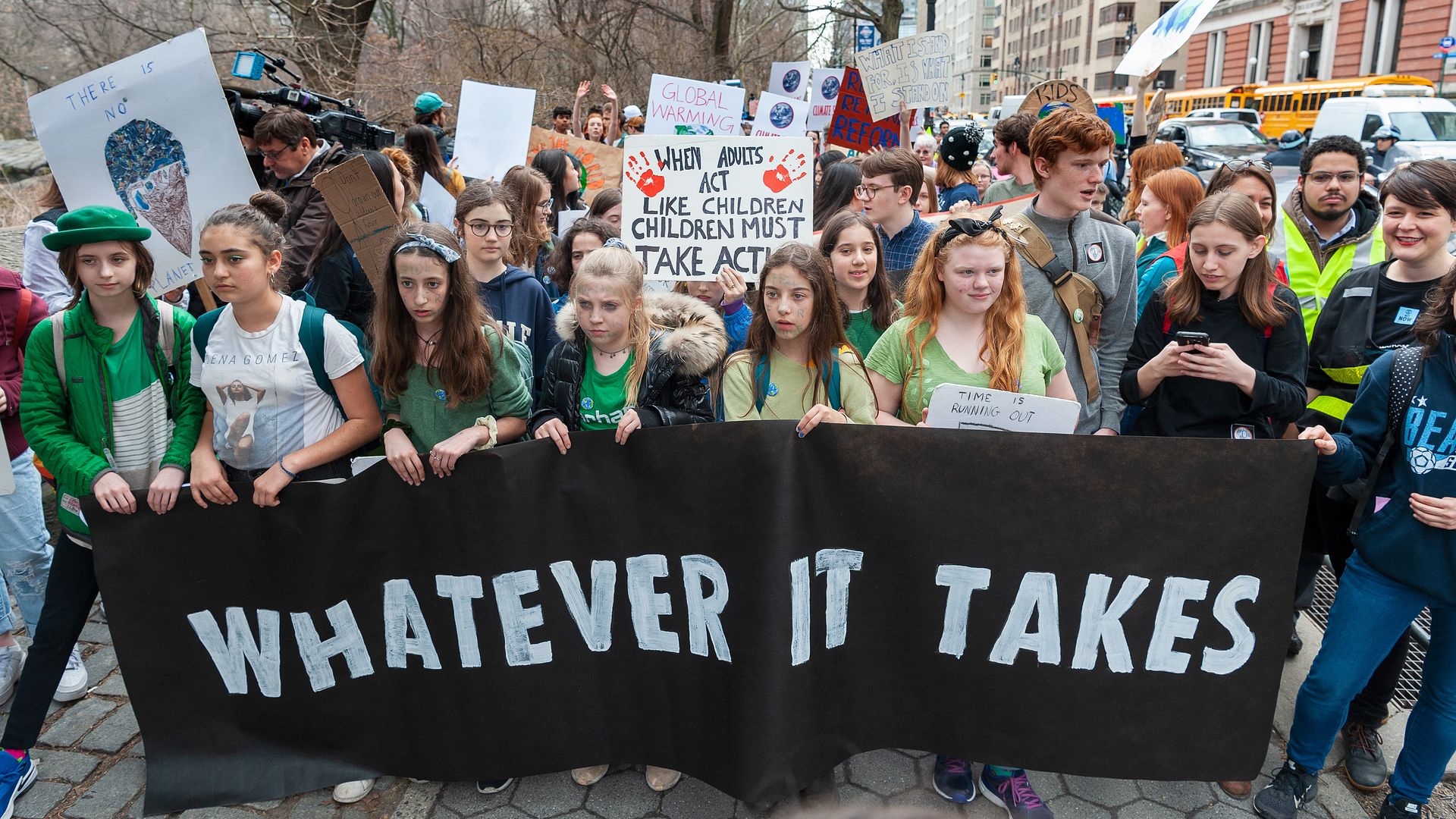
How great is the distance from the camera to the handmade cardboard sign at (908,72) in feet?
26.7

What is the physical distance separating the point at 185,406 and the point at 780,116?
304 inches

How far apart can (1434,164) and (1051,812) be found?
2.48m

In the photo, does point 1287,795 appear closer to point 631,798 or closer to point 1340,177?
point 631,798

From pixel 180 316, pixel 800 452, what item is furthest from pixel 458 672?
pixel 180 316

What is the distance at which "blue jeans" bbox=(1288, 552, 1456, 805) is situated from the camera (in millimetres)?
2809

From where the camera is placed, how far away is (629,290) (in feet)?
10.3

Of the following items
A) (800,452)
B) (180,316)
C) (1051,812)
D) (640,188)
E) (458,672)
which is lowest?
(1051,812)

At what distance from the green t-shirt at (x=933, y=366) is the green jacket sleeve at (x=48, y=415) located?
257 centimetres

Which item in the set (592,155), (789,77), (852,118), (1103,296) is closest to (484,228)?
(1103,296)

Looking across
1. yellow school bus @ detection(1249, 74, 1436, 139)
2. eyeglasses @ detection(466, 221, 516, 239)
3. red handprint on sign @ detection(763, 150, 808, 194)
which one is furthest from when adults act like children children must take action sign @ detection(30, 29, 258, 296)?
yellow school bus @ detection(1249, 74, 1436, 139)

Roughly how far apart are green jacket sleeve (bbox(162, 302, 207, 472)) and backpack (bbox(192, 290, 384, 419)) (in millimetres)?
94

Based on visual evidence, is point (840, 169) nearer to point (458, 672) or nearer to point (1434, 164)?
point (1434, 164)

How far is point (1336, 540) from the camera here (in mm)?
3305

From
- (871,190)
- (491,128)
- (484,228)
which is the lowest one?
(484,228)
